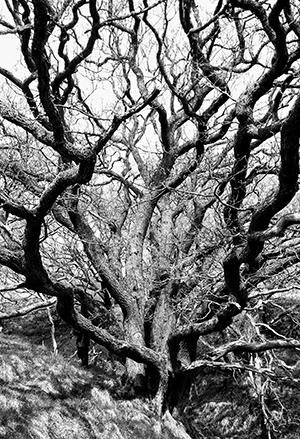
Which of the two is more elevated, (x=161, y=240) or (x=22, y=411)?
(x=161, y=240)

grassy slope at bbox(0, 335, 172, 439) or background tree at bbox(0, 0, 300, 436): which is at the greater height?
background tree at bbox(0, 0, 300, 436)

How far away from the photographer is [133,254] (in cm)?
985

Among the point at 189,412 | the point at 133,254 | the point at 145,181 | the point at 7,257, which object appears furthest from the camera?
the point at 189,412

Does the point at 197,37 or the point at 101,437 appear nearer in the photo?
the point at 101,437

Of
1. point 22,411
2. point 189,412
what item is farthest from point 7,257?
point 189,412

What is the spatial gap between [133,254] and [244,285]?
3.82 meters

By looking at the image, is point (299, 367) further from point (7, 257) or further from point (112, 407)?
point (7, 257)

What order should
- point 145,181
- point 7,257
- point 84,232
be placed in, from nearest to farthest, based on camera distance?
point 7,257 → point 84,232 → point 145,181

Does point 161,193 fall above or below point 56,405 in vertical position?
above

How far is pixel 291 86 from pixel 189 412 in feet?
32.2

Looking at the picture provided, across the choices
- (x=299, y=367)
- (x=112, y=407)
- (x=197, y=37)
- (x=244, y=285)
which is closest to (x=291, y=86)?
(x=197, y=37)

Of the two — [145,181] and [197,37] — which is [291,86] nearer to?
[197,37]

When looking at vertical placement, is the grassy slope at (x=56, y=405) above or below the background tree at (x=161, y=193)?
below

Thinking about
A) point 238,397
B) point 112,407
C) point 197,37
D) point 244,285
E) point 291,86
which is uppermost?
point 197,37
